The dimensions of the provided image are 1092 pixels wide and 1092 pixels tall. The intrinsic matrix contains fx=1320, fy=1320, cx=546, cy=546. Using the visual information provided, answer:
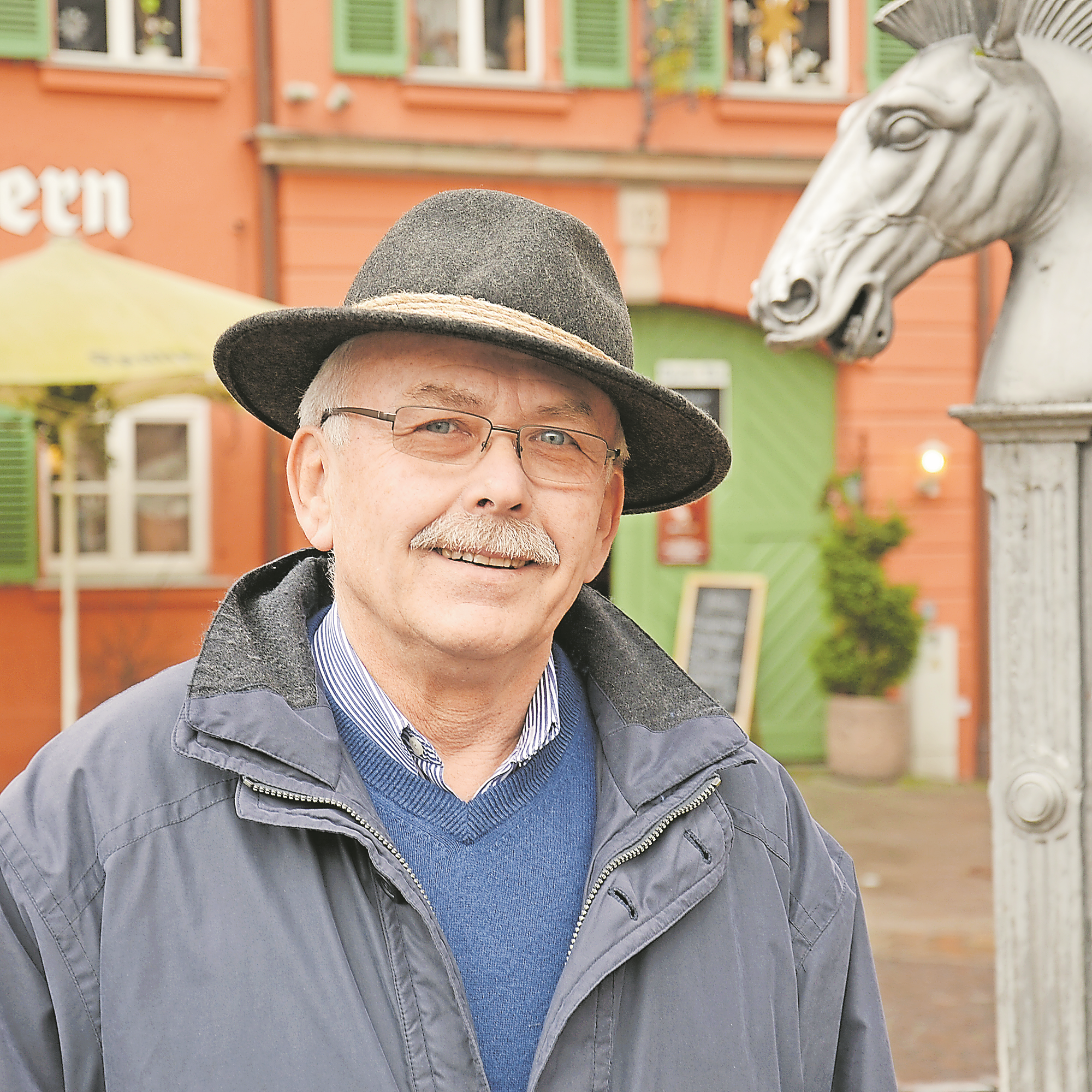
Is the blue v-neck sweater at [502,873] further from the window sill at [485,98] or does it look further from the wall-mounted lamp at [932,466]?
the wall-mounted lamp at [932,466]

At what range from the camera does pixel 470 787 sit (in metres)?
1.69

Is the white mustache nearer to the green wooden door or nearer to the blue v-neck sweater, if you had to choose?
the blue v-neck sweater

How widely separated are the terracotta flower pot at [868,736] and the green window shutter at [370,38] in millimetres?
5039

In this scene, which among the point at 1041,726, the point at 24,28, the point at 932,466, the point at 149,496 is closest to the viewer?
the point at 1041,726

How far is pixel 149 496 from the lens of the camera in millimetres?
8406

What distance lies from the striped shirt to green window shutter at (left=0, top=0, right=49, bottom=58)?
24.1ft

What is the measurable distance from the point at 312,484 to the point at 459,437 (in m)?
0.28

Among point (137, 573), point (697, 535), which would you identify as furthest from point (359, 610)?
point (697, 535)

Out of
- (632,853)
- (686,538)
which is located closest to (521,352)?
(632,853)

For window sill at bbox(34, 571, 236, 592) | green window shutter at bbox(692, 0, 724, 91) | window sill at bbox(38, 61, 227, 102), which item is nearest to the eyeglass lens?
window sill at bbox(34, 571, 236, 592)

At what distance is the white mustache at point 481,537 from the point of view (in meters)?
1.59

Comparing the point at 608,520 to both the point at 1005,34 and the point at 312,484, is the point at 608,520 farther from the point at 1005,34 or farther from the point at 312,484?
the point at 1005,34

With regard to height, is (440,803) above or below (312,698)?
below

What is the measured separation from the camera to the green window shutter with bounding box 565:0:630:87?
28.2 ft
